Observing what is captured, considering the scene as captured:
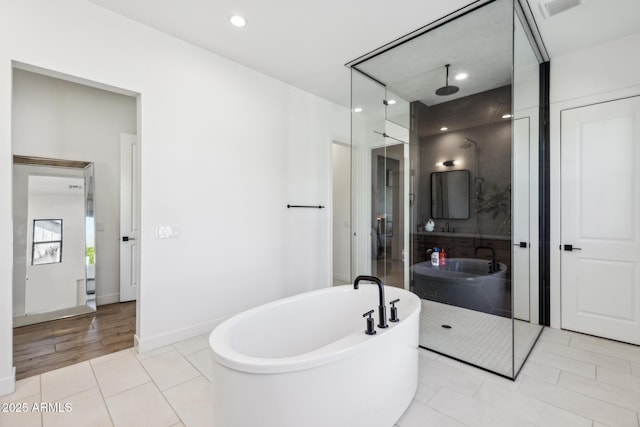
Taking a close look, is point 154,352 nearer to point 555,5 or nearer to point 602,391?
point 602,391

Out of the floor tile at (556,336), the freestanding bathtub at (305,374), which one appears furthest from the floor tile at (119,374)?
the floor tile at (556,336)

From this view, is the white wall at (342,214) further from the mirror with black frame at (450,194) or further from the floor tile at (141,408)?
the floor tile at (141,408)

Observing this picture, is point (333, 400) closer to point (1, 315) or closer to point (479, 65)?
point (1, 315)

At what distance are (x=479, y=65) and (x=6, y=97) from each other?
365 cm

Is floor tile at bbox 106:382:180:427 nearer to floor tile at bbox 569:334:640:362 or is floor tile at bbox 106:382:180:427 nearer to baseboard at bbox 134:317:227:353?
baseboard at bbox 134:317:227:353

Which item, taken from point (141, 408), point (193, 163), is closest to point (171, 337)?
point (141, 408)

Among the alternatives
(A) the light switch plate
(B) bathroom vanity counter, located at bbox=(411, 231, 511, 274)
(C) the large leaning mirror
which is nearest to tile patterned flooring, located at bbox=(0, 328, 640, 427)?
(B) bathroom vanity counter, located at bbox=(411, 231, 511, 274)

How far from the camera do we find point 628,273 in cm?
264

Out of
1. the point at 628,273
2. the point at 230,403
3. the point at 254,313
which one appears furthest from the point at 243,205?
the point at 628,273

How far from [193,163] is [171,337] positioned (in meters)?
1.63

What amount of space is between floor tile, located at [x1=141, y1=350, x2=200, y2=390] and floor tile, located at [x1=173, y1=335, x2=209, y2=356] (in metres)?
0.07

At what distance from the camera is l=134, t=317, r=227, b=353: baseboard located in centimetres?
249

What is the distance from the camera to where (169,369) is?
224 cm

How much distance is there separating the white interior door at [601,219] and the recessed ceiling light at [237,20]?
10.6ft
